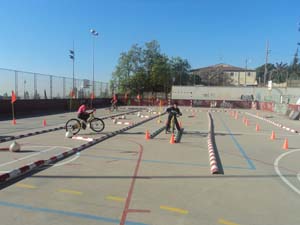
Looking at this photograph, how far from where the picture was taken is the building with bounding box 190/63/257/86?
108556mm

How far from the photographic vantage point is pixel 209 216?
5.22 meters

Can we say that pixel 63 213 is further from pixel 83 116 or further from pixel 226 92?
pixel 226 92

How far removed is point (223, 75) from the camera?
116 m

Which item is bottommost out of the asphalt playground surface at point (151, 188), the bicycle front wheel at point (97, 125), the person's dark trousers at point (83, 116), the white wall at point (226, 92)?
the asphalt playground surface at point (151, 188)

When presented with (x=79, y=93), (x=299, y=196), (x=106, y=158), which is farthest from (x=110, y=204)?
(x=79, y=93)

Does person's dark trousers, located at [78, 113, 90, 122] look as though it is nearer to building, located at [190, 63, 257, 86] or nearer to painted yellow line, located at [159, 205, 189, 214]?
painted yellow line, located at [159, 205, 189, 214]

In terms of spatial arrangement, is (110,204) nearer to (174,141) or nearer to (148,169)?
(148,169)

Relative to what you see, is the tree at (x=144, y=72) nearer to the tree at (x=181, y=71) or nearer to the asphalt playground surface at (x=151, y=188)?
the tree at (x=181, y=71)

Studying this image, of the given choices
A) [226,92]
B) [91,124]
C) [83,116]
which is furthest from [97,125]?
[226,92]

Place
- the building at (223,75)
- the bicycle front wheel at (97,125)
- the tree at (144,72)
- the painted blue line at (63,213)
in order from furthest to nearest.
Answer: the building at (223,75) < the tree at (144,72) < the bicycle front wheel at (97,125) < the painted blue line at (63,213)

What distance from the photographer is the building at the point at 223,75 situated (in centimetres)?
10856

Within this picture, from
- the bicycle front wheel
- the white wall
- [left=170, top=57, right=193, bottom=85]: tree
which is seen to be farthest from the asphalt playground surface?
[left=170, top=57, right=193, bottom=85]: tree

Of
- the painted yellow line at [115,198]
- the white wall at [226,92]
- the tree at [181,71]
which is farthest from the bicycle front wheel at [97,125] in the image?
the tree at [181,71]

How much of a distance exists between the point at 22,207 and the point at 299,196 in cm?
484
